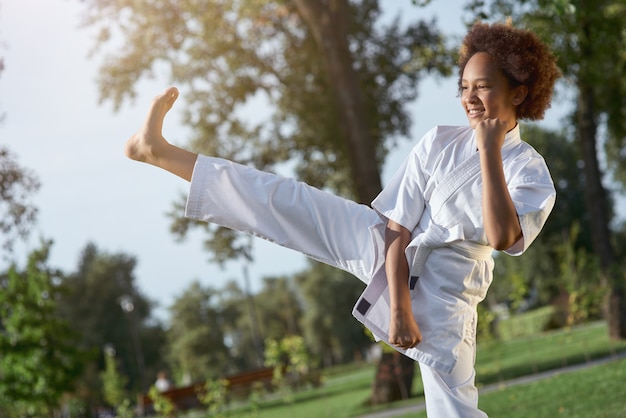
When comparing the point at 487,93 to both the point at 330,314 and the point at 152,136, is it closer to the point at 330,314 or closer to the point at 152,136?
the point at 152,136

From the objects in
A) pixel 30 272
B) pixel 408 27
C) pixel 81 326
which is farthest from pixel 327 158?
A: pixel 81 326

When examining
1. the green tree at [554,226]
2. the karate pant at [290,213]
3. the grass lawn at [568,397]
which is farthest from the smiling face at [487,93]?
the green tree at [554,226]

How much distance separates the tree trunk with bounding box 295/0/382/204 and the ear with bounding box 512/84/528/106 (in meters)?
11.1

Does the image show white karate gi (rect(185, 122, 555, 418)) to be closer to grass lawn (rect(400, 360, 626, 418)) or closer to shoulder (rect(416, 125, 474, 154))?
shoulder (rect(416, 125, 474, 154))

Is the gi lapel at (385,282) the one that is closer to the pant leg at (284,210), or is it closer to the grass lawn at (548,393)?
the pant leg at (284,210)

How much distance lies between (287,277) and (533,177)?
6259cm

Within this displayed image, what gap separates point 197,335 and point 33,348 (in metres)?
40.5

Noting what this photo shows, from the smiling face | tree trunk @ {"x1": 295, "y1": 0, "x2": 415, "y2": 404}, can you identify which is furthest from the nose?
tree trunk @ {"x1": 295, "y1": 0, "x2": 415, "y2": 404}

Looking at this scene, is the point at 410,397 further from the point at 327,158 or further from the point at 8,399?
the point at 8,399

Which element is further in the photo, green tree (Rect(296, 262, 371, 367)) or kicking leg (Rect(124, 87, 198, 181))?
green tree (Rect(296, 262, 371, 367))

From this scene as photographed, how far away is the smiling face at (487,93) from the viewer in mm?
3754

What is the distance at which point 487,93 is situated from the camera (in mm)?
3752

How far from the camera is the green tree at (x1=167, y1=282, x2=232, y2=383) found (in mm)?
56562

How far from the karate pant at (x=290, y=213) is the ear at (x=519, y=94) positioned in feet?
2.68
